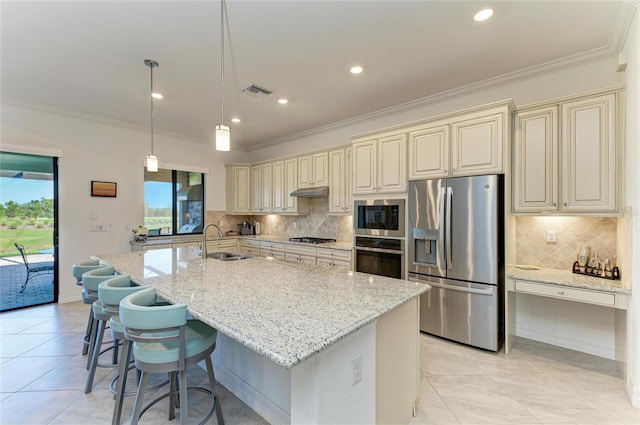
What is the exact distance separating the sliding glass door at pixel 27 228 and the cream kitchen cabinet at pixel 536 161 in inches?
245

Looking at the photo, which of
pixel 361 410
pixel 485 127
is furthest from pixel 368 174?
pixel 361 410

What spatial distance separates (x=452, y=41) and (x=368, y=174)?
172cm

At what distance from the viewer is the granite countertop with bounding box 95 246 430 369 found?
1148mm

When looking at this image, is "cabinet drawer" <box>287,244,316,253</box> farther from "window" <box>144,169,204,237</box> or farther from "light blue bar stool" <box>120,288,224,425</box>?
"light blue bar stool" <box>120,288,224,425</box>

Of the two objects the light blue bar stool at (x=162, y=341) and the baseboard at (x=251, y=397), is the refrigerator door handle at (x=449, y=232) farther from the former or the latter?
the light blue bar stool at (x=162, y=341)

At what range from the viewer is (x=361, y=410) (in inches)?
54.2

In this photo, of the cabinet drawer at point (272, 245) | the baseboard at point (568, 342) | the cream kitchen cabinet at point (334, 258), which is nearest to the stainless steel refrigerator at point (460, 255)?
the baseboard at point (568, 342)

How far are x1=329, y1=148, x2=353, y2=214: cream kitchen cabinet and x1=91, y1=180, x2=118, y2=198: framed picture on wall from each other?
3.66 meters

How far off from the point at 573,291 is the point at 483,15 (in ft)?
7.97

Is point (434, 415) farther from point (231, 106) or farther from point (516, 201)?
point (231, 106)

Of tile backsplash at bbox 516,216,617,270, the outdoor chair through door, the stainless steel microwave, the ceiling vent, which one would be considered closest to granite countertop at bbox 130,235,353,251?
the stainless steel microwave

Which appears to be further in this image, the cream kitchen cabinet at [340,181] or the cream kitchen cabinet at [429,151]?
the cream kitchen cabinet at [340,181]

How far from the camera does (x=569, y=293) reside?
99.0 inches

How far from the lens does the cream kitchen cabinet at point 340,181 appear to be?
4.43 m
